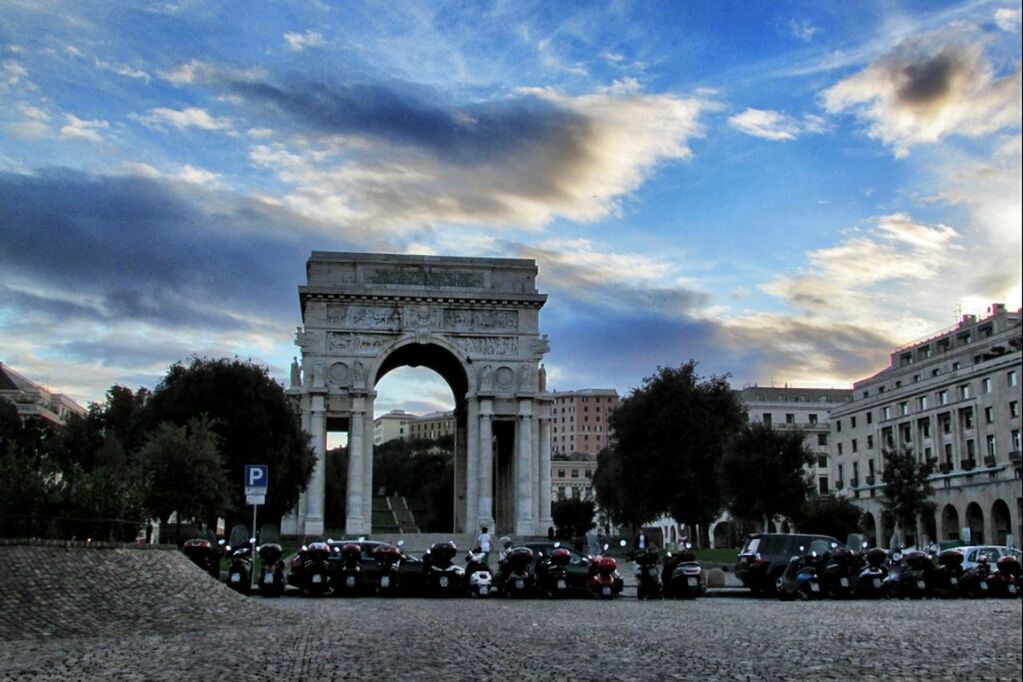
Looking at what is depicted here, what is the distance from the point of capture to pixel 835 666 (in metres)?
13.1

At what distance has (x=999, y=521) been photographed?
2682 inches

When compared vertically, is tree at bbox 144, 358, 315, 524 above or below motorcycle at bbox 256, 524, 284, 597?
above

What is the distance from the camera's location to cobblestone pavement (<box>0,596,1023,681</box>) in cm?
1228

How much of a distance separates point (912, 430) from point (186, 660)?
245 ft

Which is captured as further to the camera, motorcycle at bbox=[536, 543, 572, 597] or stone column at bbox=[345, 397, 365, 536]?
stone column at bbox=[345, 397, 365, 536]

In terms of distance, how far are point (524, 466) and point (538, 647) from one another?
175 ft

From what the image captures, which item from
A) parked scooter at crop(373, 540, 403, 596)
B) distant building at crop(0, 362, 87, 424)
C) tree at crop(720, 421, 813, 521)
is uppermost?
distant building at crop(0, 362, 87, 424)

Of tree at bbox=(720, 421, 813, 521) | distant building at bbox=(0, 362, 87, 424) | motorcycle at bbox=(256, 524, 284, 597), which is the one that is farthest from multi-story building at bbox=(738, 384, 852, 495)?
motorcycle at bbox=(256, 524, 284, 597)

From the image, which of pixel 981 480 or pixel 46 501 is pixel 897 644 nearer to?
pixel 46 501

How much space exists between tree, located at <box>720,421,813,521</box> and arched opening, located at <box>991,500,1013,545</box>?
13.0 meters

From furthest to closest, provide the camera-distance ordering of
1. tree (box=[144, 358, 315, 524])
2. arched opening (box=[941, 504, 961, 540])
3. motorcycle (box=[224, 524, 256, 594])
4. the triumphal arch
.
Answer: arched opening (box=[941, 504, 961, 540]) → the triumphal arch → tree (box=[144, 358, 315, 524]) → motorcycle (box=[224, 524, 256, 594])

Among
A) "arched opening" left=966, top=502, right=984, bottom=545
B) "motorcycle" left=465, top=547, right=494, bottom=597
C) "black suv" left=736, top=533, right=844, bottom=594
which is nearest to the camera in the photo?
"motorcycle" left=465, top=547, right=494, bottom=597

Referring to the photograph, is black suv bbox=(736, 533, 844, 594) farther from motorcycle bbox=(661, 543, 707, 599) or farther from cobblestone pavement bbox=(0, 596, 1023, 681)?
cobblestone pavement bbox=(0, 596, 1023, 681)

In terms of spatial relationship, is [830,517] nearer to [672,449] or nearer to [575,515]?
[672,449]
